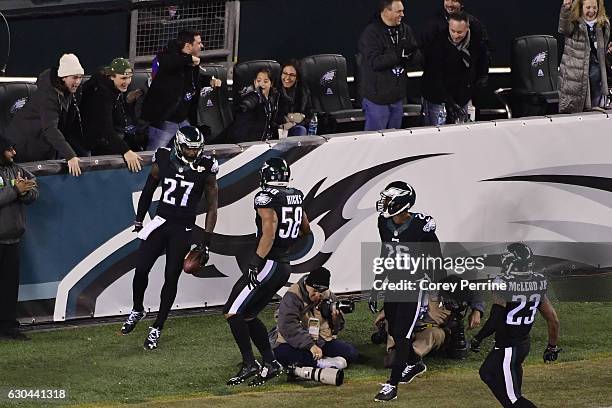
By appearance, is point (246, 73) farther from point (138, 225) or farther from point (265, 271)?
point (265, 271)

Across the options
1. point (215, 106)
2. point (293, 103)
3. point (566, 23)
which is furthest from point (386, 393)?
point (566, 23)

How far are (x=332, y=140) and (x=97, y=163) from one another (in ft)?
7.76

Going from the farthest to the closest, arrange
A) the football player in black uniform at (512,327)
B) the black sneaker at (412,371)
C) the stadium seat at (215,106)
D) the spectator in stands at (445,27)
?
the stadium seat at (215,106) → the spectator in stands at (445,27) → the black sneaker at (412,371) → the football player in black uniform at (512,327)

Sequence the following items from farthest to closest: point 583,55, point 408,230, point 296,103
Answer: point 296,103, point 583,55, point 408,230

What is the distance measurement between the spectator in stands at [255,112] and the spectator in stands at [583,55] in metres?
3.26

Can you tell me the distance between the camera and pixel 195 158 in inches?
571

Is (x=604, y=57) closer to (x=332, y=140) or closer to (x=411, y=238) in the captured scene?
(x=332, y=140)

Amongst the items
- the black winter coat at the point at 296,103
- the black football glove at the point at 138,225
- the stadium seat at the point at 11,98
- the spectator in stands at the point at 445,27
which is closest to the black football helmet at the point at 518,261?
the black football glove at the point at 138,225

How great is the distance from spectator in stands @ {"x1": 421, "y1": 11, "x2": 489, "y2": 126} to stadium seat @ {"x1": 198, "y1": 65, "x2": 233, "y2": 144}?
224 cm

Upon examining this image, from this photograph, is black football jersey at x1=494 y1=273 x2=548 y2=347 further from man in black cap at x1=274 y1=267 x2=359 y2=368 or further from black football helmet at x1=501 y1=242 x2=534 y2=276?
man in black cap at x1=274 y1=267 x2=359 y2=368

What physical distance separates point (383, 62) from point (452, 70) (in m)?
1.09

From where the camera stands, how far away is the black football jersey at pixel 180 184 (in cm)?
1451

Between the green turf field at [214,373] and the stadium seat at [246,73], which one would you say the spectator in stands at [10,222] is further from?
the stadium seat at [246,73]

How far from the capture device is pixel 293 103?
56.2ft
